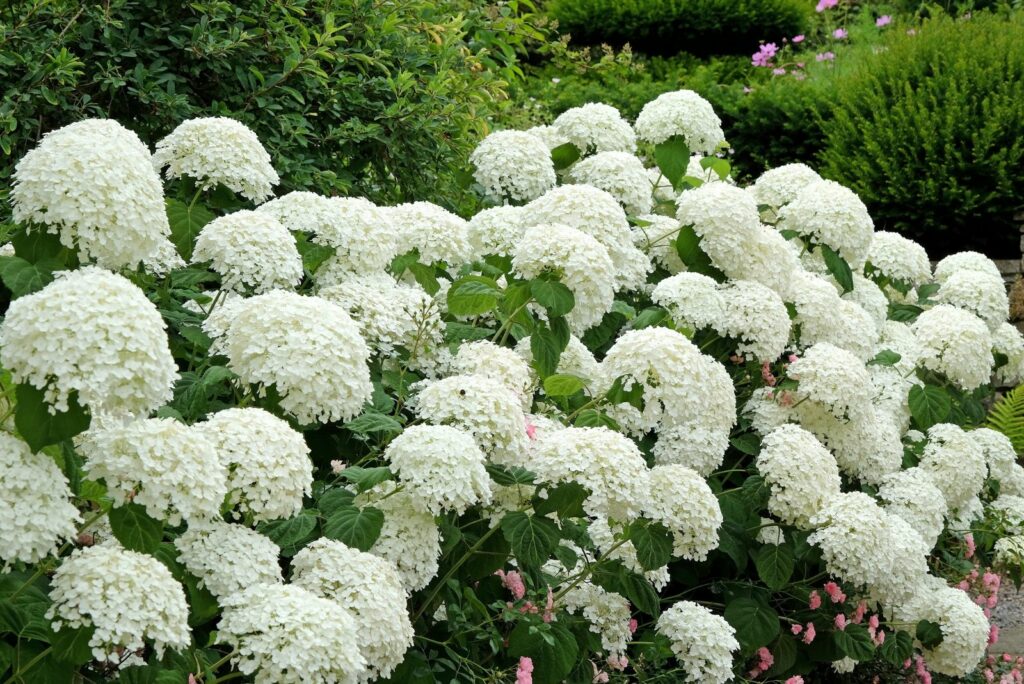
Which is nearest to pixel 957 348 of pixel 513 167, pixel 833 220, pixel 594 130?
pixel 833 220

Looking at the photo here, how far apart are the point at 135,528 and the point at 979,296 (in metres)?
4.44

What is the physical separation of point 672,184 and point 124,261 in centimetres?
291

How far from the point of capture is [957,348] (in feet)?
16.1

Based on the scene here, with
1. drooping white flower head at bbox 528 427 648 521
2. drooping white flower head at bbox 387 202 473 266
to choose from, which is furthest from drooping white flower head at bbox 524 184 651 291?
drooping white flower head at bbox 528 427 648 521

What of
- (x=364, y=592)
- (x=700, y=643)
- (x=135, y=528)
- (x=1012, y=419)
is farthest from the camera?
(x=1012, y=419)

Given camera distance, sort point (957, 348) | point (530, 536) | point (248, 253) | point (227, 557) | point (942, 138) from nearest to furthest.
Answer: point (227, 557)
point (530, 536)
point (248, 253)
point (957, 348)
point (942, 138)

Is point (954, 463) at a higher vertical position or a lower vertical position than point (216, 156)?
lower

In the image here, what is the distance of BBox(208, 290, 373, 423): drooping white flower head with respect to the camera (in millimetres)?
2531

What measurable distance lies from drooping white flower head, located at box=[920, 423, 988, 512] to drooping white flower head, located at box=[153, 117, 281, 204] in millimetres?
2748

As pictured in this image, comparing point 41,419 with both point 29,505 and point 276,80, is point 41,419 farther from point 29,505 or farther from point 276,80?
point 276,80

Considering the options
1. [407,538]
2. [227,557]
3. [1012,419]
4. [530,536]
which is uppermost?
[227,557]

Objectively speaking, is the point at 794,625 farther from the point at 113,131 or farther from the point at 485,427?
the point at 113,131

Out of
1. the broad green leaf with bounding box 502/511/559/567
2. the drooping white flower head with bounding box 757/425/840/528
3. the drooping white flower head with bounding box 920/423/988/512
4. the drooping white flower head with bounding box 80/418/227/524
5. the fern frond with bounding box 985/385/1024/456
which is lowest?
the fern frond with bounding box 985/385/1024/456

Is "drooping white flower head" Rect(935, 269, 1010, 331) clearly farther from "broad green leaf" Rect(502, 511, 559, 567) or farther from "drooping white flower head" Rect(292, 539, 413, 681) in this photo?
"drooping white flower head" Rect(292, 539, 413, 681)
